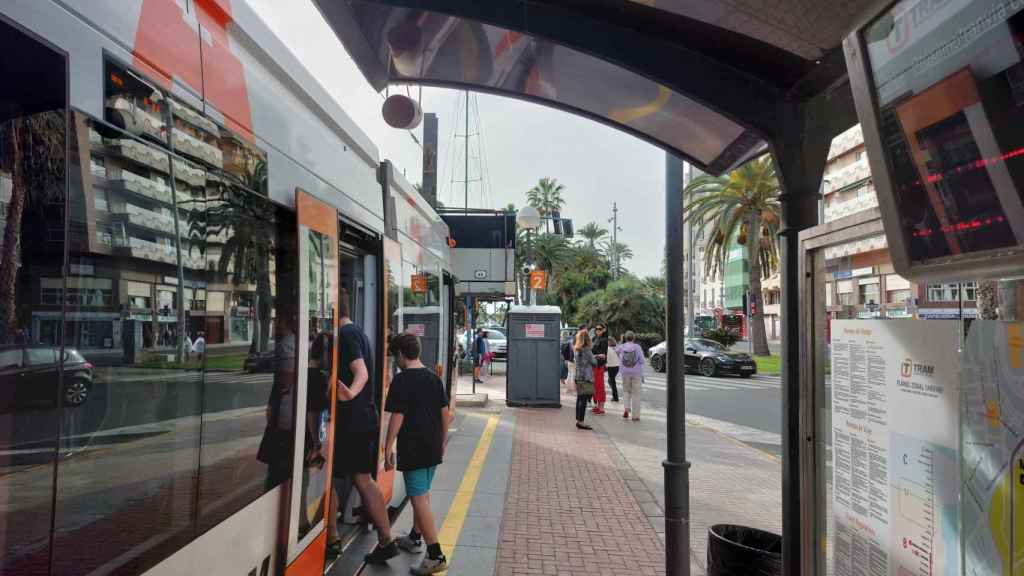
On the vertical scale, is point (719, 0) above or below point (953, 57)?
above

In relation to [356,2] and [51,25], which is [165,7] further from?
[356,2]

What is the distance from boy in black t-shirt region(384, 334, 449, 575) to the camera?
16.1ft

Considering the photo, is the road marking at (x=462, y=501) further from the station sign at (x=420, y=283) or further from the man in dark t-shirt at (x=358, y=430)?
the station sign at (x=420, y=283)

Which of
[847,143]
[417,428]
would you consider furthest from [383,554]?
[847,143]

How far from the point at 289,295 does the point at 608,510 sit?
15.1 ft

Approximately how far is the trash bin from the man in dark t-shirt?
2430 millimetres

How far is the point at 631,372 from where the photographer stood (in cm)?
1251

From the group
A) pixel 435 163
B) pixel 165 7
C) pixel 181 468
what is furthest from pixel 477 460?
pixel 435 163

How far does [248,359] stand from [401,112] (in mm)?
2211

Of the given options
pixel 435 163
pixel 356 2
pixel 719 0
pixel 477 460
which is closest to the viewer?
pixel 719 0

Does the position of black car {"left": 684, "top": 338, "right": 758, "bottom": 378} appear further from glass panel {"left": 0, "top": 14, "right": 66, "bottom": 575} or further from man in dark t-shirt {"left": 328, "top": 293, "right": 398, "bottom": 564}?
glass panel {"left": 0, "top": 14, "right": 66, "bottom": 575}

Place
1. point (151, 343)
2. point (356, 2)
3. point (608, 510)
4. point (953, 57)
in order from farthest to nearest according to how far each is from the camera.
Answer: point (608, 510) < point (356, 2) < point (151, 343) < point (953, 57)

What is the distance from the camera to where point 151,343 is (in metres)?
2.17

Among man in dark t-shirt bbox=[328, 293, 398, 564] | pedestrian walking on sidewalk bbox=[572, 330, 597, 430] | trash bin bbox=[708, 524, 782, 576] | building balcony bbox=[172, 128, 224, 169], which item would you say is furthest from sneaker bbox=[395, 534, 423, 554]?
pedestrian walking on sidewalk bbox=[572, 330, 597, 430]
